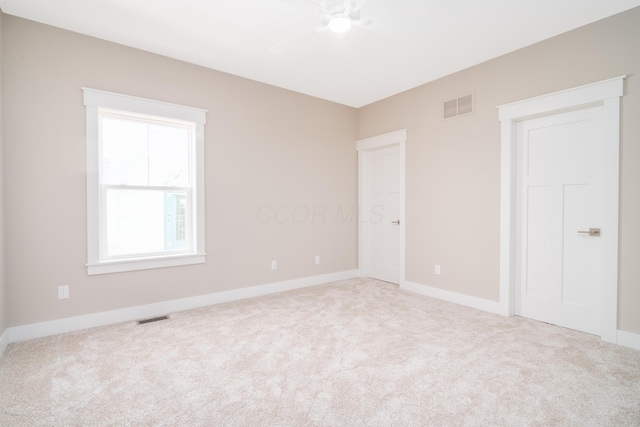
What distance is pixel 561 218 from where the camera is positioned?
303 centimetres

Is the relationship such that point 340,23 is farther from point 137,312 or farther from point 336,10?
point 137,312

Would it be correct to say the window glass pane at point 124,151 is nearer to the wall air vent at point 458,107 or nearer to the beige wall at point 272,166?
the beige wall at point 272,166

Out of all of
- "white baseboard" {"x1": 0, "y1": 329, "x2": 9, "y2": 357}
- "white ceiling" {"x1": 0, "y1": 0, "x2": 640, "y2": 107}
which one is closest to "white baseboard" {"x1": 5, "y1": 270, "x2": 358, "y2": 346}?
"white baseboard" {"x1": 0, "y1": 329, "x2": 9, "y2": 357}

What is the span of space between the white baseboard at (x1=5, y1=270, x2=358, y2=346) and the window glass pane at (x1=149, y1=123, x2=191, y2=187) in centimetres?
133

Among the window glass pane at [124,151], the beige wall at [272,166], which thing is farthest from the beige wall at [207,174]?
the window glass pane at [124,151]

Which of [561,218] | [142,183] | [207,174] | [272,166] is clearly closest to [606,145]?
[561,218]

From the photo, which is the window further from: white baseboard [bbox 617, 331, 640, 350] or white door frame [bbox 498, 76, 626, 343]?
white baseboard [bbox 617, 331, 640, 350]

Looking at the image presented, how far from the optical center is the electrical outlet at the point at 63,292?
286 cm

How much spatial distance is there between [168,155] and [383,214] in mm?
3087

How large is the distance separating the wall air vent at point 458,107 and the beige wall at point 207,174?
1.63 metres

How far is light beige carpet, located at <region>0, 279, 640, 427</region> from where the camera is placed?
1.76m

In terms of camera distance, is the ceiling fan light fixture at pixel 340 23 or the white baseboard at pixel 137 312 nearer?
the ceiling fan light fixture at pixel 340 23

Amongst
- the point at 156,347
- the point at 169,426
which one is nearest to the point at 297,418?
the point at 169,426

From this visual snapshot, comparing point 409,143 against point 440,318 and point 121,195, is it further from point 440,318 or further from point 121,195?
point 121,195
